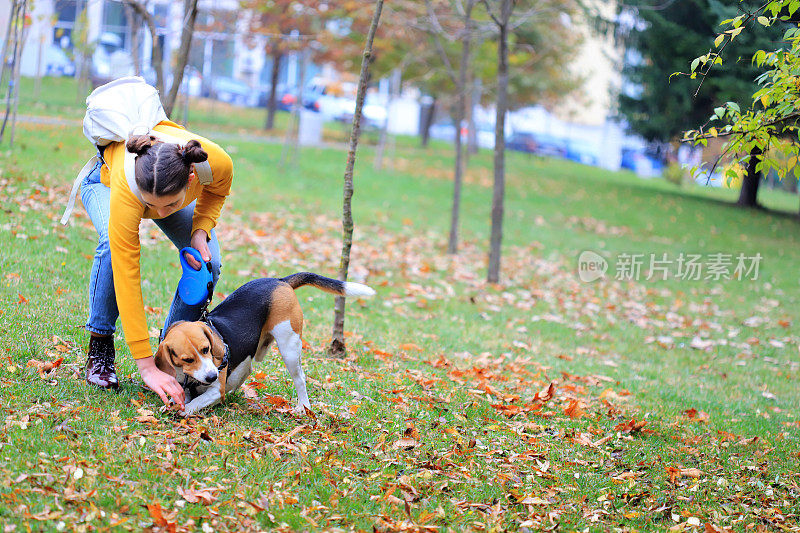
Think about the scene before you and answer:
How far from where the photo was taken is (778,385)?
7.34 metres

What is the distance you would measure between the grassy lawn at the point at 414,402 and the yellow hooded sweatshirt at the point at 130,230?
0.53 metres

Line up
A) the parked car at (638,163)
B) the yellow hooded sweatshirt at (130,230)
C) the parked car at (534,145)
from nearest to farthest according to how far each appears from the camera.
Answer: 1. the yellow hooded sweatshirt at (130,230)
2. the parked car at (534,145)
3. the parked car at (638,163)

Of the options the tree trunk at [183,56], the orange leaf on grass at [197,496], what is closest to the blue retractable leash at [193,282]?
the orange leaf on grass at [197,496]

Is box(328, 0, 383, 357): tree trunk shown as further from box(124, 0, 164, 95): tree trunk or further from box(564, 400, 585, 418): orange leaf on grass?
box(124, 0, 164, 95): tree trunk

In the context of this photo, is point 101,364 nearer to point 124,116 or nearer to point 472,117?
point 124,116

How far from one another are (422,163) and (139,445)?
19.6 meters

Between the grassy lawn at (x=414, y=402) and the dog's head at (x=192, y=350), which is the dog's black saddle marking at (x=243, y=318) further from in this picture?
the grassy lawn at (x=414, y=402)

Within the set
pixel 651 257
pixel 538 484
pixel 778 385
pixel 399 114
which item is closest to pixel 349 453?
pixel 538 484

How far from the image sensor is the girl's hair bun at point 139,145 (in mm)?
3400

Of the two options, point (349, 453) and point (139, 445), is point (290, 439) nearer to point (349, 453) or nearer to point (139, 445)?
point (349, 453)

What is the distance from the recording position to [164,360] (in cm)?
375
